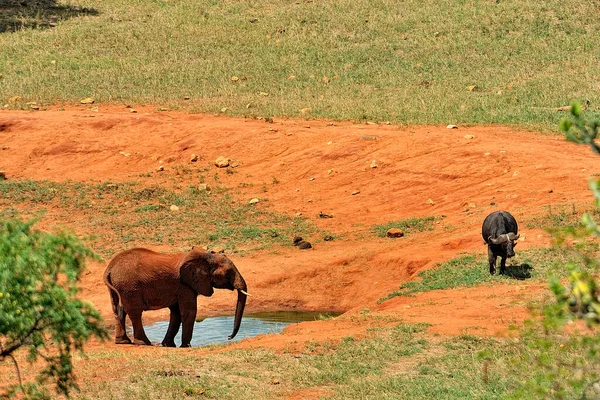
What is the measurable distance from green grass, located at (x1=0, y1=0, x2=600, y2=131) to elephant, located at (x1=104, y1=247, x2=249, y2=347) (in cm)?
1287

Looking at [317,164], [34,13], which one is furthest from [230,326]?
[34,13]

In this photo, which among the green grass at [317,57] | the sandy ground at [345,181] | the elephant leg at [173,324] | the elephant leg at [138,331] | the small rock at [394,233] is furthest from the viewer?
the green grass at [317,57]

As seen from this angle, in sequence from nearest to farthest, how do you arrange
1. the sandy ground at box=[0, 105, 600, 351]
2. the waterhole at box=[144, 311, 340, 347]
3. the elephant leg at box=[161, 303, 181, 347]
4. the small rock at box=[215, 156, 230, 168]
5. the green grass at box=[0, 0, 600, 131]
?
the elephant leg at box=[161, 303, 181, 347]
the sandy ground at box=[0, 105, 600, 351]
the waterhole at box=[144, 311, 340, 347]
the small rock at box=[215, 156, 230, 168]
the green grass at box=[0, 0, 600, 131]

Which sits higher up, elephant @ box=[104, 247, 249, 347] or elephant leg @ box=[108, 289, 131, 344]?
elephant @ box=[104, 247, 249, 347]

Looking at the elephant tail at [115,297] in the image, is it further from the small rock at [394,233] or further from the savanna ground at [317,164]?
the small rock at [394,233]

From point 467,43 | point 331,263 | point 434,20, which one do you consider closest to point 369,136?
point 331,263

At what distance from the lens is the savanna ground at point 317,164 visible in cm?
1234

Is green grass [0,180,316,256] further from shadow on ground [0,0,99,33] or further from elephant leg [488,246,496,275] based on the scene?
shadow on ground [0,0,99,33]

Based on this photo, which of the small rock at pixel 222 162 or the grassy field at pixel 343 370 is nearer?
Answer: the grassy field at pixel 343 370

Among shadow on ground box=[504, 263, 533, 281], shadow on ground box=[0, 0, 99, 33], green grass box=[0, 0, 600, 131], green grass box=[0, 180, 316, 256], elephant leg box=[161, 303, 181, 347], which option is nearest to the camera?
elephant leg box=[161, 303, 181, 347]

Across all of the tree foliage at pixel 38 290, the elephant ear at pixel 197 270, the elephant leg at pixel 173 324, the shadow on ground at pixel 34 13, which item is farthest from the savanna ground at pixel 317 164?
the elephant ear at pixel 197 270

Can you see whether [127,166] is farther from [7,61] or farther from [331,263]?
[7,61]

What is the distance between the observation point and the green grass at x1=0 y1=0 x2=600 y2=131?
1156 inches

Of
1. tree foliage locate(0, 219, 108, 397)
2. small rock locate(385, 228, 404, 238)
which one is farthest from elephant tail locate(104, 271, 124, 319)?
tree foliage locate(0, 219, 108, 397)
